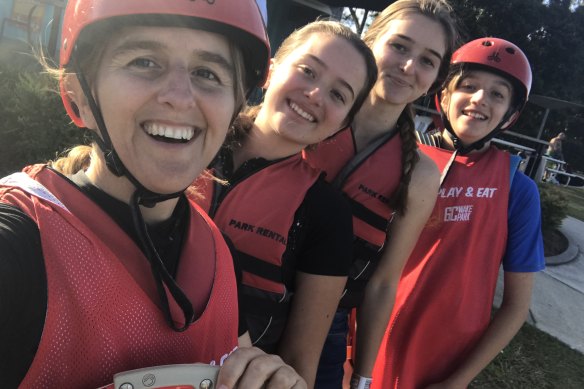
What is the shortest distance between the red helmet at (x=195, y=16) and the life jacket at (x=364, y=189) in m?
1.05

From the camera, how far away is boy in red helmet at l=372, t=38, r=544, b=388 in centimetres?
268

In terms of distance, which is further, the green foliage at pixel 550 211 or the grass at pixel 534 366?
the green foliage at pixel 550 211

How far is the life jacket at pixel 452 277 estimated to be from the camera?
2.68 meters

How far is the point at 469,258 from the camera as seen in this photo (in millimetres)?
2668

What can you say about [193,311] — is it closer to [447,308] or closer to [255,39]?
[255,39]

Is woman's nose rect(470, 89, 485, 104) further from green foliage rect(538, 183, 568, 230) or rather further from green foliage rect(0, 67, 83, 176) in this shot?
green foliage rect(538, 183, 568, 230)

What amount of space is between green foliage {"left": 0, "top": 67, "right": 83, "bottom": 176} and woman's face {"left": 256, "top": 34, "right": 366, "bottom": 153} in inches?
112

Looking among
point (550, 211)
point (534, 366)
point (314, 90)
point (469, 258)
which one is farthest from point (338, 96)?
point (550, 211)

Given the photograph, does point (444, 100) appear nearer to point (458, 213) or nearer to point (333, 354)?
point (458, 213)

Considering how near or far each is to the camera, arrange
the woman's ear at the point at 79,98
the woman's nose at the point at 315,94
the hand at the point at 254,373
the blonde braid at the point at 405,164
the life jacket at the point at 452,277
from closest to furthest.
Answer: the hand at the point at 254,373, the woman's ear at the point at 79,98, the woman's nose at the point at 315,94, the blonde braid at the point at 405,164, the life jacket at the point at 452,277

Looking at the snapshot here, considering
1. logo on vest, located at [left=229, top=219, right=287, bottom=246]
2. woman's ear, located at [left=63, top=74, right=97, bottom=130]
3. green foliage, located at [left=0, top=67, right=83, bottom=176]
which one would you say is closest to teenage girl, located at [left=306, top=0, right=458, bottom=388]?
logo on vest, located at [left=229, top=219, right=287, bottom=246]


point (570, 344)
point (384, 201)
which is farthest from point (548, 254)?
point (384, 201)

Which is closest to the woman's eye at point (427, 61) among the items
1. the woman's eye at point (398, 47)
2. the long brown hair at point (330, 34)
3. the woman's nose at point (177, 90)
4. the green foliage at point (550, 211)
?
the woman's eye at point (398, 47)

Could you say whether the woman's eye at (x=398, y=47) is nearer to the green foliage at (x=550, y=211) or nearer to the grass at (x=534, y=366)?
the grass at (x=534, y=366)
